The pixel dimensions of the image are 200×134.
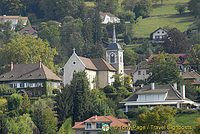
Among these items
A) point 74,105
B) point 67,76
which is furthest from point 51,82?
point 74,105

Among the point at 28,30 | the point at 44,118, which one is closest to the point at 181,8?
A: the point at 28,30

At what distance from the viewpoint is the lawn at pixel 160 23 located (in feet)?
595

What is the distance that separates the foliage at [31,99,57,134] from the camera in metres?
100

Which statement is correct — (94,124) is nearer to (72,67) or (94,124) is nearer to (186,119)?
(186,119)

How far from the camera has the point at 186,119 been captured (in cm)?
10100

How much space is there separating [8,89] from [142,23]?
82719 millimetres

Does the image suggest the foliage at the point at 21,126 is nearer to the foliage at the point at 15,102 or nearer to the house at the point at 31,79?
the foliage at the point at 15,102

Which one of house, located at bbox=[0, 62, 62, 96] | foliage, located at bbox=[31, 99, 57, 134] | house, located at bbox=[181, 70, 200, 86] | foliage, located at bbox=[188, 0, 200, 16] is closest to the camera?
foliage, located at bbox=[31, 99, 57, 134]

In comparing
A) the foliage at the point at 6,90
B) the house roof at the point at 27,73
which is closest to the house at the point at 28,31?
the house roof at the point at 27,73

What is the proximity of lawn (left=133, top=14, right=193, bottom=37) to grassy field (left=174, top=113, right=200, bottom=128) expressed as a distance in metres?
76.8

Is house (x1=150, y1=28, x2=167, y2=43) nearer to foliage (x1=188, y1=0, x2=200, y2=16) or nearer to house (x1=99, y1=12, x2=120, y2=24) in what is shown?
foliage (x1=188, y1=0, x2=200, y2=16)

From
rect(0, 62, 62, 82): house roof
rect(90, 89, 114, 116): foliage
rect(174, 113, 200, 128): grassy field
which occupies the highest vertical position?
rect(0, 62, 62, 82): house roof

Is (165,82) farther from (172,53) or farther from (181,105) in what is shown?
(172,53)

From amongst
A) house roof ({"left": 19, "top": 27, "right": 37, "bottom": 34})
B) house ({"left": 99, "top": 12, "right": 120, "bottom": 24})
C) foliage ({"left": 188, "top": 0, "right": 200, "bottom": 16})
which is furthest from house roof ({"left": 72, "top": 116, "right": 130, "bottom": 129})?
house ({"left": 99, "top": 12, "right": 120, "bottom": 24})
